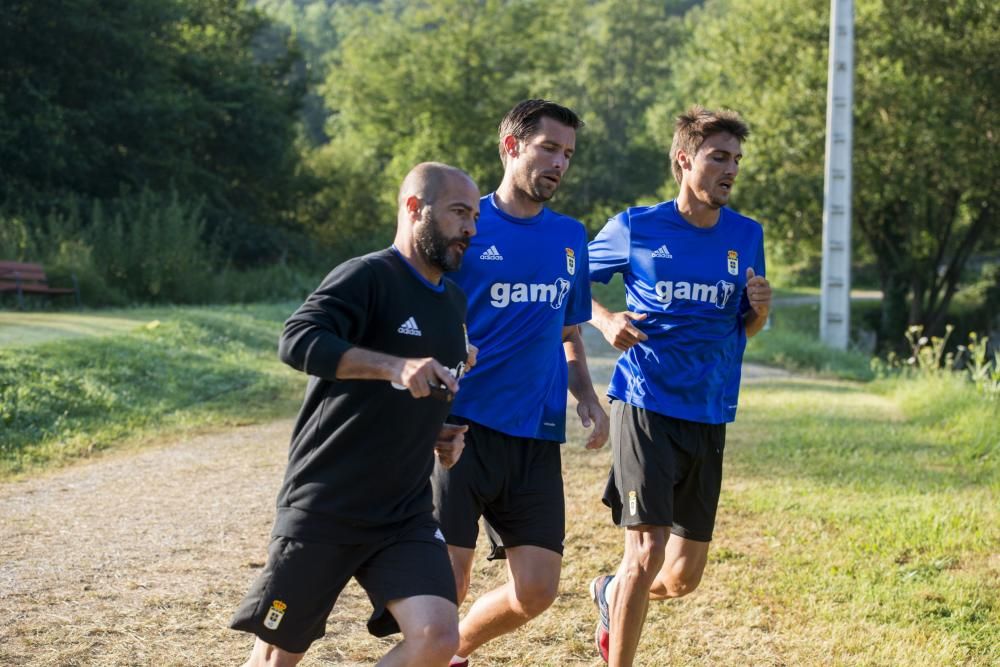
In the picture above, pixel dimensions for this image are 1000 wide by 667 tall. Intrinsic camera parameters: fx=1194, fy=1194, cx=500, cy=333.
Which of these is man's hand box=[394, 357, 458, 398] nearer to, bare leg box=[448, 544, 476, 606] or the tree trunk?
bare leg box=[448, 544, 476, 606]

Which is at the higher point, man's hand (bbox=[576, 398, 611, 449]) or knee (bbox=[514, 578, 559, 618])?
man's hand (bbox=[576, 398, 611, 449])

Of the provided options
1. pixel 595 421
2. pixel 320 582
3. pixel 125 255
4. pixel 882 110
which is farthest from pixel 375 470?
pixel 882 110

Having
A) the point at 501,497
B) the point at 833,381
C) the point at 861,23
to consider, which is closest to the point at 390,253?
the point at 501,497

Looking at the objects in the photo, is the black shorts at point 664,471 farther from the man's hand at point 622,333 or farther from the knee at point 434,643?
the knee at point 434,643

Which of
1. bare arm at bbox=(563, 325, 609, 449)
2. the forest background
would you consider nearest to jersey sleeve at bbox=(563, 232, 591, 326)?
bare arm at bbox=(563, 325, 609, 449)

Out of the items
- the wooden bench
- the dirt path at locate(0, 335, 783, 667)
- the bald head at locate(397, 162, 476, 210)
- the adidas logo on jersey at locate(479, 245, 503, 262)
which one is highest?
the bald head at locate(397, 162, 476, 210)

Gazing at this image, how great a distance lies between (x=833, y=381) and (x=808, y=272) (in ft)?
145

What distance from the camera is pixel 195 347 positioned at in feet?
54.5

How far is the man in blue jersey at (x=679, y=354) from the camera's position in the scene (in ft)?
17.2

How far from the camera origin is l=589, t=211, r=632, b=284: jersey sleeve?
5.64m

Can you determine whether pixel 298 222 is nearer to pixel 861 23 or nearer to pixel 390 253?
pixel 861 23

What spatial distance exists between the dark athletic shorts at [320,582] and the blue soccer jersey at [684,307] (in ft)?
5.60

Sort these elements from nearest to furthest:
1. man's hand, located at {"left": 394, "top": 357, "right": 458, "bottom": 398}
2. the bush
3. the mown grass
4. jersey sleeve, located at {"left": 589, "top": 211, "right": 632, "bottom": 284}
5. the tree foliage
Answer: man's hand, located at {"left": 394, "top": 357, "right": 458, "bottom": 398}
jersey sleeve, located at {"left": 589, "top": 211, "right": 632, "bottom": 284}
the mown grass
the bush
the tree foliage

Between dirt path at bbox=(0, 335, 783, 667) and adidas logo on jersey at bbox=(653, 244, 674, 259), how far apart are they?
1.99 m
